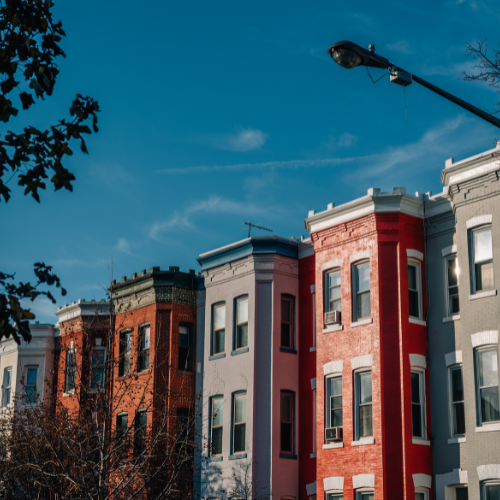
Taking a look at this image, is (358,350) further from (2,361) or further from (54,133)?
(2,361)

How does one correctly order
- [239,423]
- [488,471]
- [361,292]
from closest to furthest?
[488,471] → [361,292] → [239,423]

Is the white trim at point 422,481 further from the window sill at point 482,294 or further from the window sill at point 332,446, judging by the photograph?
the window sill at point 482,294

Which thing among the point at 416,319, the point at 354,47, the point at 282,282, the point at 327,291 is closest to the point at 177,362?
the point at 282,282

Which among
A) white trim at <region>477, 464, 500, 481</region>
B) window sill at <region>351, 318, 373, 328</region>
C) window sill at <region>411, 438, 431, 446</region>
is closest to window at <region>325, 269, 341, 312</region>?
window sill at <region>351, 318, 373, 328</region>

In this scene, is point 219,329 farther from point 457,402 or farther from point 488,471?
point 488,471

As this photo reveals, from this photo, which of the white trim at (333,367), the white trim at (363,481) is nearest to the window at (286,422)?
the white trim at (333,367)

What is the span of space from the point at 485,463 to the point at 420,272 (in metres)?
6.16

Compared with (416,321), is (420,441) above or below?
below

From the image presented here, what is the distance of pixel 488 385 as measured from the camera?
20594mm

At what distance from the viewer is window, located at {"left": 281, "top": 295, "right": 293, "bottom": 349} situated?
2747 centimetres

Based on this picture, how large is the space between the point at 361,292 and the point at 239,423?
660 cm

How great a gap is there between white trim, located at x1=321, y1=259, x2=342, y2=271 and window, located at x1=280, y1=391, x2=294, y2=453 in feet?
15.1

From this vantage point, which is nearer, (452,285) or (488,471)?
(488,471)

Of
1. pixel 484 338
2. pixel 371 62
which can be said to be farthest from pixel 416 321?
pixel 371 62
